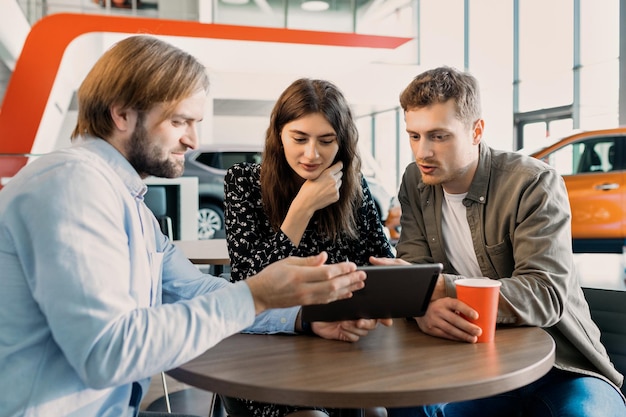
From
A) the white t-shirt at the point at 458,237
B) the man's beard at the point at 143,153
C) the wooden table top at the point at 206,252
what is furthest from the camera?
the wooden table top at the point at 206,252

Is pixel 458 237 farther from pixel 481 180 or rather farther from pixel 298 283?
pixel 298 283

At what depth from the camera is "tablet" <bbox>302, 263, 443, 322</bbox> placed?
1.04 meters

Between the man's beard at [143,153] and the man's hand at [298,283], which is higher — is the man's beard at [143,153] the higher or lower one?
the higher one

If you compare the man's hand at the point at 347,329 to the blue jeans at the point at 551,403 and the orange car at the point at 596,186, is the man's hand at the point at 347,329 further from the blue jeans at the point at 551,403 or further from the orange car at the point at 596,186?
the orange car at the point at 596,186

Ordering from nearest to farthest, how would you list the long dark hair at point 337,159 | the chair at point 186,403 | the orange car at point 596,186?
the long dark hair at point 337,159 < the chair at point 186,403 < the orange car at point 596,186

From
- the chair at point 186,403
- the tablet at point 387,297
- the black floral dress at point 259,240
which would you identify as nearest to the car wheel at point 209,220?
the chair at point 186,403

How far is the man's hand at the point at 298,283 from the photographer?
0.96 meters

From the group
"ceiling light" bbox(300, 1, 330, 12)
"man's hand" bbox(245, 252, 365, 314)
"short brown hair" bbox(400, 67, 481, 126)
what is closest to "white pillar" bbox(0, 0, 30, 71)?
"ceiling light" bbox(300, 1, 330, 12)

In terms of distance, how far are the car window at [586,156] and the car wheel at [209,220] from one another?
3.61 meters

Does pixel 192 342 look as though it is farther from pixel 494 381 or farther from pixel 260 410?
pixel 260 410

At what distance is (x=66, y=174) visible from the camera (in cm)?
88

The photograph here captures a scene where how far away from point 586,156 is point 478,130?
5.16 metres

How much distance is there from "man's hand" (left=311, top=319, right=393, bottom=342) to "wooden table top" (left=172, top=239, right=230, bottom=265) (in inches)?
53.0

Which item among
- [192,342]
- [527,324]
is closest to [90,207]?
[192,342]
